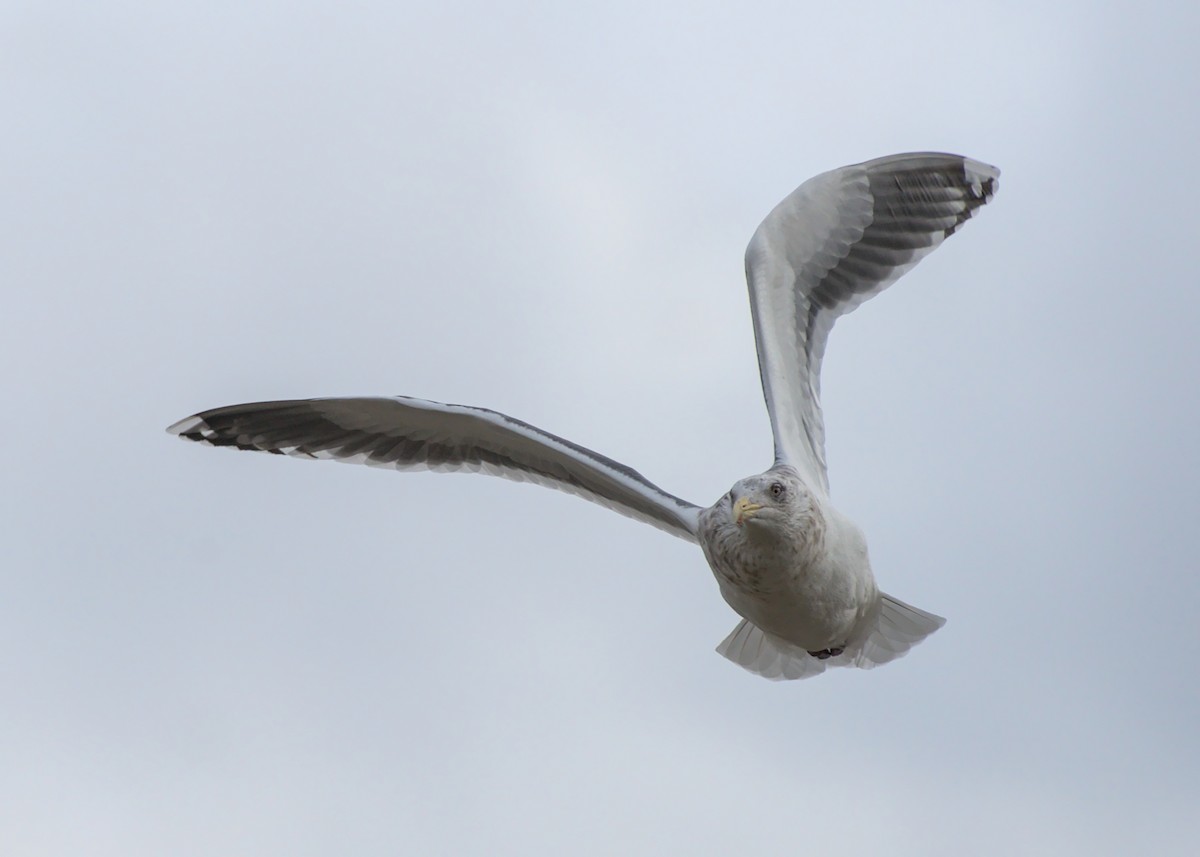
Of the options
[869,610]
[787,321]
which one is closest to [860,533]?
[869,610]

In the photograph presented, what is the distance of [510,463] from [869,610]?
213 centimetres

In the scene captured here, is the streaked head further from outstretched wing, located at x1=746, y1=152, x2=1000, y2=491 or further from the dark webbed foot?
the dark webbed foot

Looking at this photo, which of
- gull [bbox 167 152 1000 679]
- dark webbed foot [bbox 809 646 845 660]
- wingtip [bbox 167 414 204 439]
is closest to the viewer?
gull [bbox 167 152 1000 679]

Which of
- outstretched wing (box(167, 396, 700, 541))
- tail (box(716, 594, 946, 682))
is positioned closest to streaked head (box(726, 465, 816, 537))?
outstretched wing (box(167, 396, 700, 541))

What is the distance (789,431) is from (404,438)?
220cm

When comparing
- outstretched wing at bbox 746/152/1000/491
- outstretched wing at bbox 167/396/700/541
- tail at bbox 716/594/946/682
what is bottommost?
tail at bbox 716/594/946/682

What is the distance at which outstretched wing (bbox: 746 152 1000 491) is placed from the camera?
7.79 m

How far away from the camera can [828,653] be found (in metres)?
7.83

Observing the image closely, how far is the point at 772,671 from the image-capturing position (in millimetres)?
8266

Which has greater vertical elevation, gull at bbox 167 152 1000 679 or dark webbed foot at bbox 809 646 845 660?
gull at bbox 167 152 1000 679

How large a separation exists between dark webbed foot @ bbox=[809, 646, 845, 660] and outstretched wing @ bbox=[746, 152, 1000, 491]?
78cm

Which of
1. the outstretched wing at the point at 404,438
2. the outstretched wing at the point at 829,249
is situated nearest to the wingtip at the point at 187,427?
the outstretched wing at the point at 404,438

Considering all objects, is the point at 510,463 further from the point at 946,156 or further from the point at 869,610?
the point at 946,156

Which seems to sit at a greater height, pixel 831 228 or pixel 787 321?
pixel 831 228
